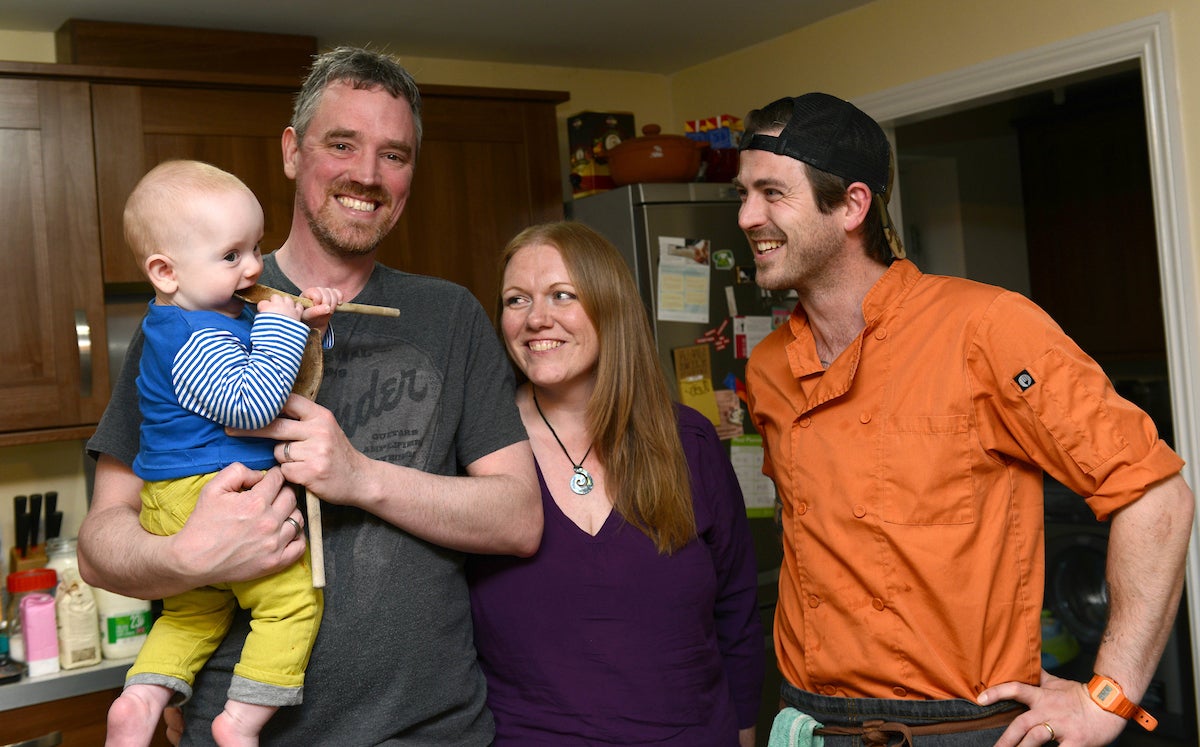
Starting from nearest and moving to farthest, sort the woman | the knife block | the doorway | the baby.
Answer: the baby < the woman < the knife block < the doorway

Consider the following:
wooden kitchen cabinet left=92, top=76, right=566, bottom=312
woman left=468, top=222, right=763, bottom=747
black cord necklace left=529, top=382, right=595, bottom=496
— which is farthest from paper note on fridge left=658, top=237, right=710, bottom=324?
black cord necklace left=529, top=382, right=595, bottom=496

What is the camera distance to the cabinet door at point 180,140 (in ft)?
9.01

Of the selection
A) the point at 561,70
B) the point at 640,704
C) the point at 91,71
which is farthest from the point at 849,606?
the point at 561,70

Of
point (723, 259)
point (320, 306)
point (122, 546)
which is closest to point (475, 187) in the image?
point (723, 259)

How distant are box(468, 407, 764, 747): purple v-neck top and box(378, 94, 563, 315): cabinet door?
167cm

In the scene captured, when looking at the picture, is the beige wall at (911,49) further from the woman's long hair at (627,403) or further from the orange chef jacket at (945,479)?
the woman's long hair at (627,403)

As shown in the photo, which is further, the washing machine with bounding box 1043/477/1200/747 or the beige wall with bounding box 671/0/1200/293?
the washing machine with bounding box 1043/477/1200/747

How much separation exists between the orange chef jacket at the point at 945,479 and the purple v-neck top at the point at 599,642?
22cm

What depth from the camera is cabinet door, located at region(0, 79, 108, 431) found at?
2637mm

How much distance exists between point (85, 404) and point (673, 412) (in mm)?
1729

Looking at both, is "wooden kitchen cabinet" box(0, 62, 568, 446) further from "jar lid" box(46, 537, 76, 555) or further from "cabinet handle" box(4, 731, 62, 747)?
"cabinet handle" box(4, 731, 62, 747)

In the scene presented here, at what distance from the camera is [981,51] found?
3.03m

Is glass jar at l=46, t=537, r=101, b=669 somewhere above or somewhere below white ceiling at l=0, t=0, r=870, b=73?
below

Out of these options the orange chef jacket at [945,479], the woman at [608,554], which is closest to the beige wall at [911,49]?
the orange chef jacket at [945,479]
